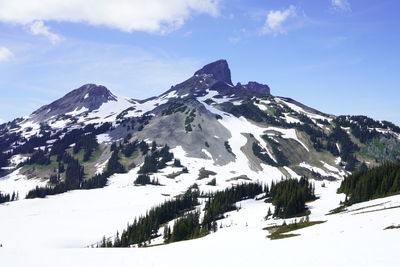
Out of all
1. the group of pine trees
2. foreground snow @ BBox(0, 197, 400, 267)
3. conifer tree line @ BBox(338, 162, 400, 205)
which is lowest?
the group of pine trees

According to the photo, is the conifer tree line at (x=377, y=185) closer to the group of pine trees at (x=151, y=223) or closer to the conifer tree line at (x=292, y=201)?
the conifer tree line at (x=292, y=201)

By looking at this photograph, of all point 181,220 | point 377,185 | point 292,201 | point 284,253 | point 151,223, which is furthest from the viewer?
point 151,223

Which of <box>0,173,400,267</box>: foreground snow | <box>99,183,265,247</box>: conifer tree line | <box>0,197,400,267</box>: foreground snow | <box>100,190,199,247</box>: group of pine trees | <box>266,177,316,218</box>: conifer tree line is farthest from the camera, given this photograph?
<box>266,177,316,218</box>: conifer tree line

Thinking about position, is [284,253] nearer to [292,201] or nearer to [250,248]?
[250,248]

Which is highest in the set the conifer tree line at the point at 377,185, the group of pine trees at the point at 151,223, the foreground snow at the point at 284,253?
the conifer tree line at the point at 377,185

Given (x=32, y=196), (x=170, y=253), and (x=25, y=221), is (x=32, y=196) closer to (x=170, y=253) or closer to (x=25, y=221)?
(x=25, y=221)

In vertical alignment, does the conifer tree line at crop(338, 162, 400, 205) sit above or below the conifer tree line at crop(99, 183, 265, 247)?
above

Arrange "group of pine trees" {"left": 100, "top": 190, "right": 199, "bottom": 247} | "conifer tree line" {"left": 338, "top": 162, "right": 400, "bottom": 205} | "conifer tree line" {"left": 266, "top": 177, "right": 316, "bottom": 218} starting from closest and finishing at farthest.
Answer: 1. "conifer tree line" {"left": 338, "top": 162, "right": 400, "bottom": 205}
2. "group of pine trees" {"left": 100, "top": 190, "right": 199, "bottom": 247}
3. "conifer tree line" {"left": 266, "top": 177, "right": 316, "bottom": 218}

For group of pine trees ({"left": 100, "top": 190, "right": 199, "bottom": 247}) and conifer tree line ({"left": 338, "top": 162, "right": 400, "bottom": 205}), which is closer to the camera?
conifer tree line ({"left": 338, "top": 162, "right": 400, "bottom": 205})

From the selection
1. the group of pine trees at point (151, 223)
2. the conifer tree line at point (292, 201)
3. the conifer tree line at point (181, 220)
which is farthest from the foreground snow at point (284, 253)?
the group of pine trees at point (151, 223)

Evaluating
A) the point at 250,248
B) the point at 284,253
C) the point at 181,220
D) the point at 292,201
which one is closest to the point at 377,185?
the point at 292,201

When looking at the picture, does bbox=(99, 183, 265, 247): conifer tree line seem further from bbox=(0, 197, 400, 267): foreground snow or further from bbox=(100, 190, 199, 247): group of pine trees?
bbox=(0, 197, 400, 267): foreground snow

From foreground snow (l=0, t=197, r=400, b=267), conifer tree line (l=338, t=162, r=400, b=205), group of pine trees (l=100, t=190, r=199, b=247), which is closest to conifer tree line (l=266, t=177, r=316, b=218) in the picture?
conifer tree line (l=338, t=162, r=400, b=205)

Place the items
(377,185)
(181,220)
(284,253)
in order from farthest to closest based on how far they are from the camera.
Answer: (377,185)
(181,220)
(284,253)
